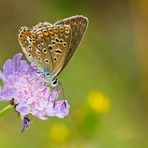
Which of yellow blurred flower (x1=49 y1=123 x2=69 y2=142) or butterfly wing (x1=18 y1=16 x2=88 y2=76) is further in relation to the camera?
yellow blurred flower (x1=49 y1=123 x2=69 y2=142)

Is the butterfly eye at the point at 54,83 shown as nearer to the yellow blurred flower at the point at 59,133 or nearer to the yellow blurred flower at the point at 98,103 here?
the yellow blurred flower at the point at 59,133

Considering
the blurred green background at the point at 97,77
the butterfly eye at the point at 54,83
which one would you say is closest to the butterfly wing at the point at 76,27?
the butterfly eye at the point at 54,83

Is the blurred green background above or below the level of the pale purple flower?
above

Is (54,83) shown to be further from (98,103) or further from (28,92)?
(98,103)

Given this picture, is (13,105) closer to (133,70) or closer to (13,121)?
(13,121)

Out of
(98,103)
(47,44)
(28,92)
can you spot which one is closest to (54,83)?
(28,92)

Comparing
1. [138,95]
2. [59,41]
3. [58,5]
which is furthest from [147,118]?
[59,41]

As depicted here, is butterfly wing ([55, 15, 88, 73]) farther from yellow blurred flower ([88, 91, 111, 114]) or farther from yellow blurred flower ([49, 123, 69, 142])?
yellow blurred flower ([88, 91, 111, 114])

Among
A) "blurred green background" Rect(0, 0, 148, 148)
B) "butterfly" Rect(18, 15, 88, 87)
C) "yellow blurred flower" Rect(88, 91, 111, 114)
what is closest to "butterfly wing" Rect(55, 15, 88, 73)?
"butterfly" Rect(18, 15, 88, 87)
